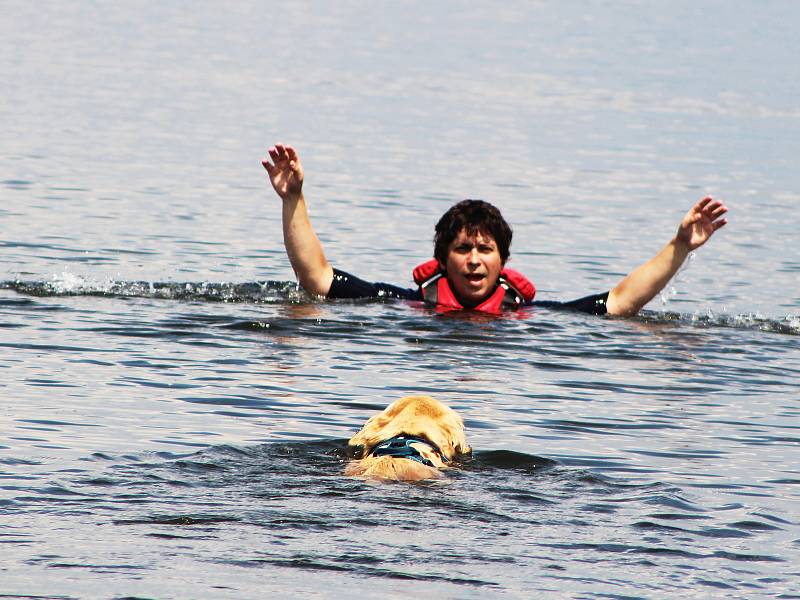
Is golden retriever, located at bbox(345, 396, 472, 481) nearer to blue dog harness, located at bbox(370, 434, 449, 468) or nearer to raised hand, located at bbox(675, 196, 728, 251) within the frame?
blue dog harness, located at bbox(370, 434, 449, 468)

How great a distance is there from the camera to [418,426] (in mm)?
8469

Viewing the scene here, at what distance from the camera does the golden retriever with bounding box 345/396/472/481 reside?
809cm

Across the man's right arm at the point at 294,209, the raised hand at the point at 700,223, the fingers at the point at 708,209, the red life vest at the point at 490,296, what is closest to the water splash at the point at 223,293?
the man's right arm at the point at 294,209

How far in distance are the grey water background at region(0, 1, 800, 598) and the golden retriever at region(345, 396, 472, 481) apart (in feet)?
0.58

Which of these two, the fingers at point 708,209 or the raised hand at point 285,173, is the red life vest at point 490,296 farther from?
the fingers at point 708,209

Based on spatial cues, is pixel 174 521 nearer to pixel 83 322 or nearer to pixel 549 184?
pixel 83 322

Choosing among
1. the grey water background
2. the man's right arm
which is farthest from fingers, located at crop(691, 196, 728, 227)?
the man's right arm

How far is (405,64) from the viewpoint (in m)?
41.3

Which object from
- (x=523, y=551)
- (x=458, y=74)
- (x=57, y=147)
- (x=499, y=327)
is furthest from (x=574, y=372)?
(x=458, y=74)

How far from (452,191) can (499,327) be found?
1002 cm

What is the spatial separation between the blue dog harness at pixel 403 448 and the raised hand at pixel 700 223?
5513 mm

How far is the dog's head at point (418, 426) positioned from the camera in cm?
846

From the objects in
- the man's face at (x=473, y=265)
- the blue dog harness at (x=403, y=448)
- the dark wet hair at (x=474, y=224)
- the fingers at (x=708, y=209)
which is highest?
the fingers at (x=708, y=209)

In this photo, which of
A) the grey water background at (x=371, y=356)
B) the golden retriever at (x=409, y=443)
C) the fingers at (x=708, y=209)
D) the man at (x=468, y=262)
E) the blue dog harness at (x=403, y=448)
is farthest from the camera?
the man at (x=468, y=262)
